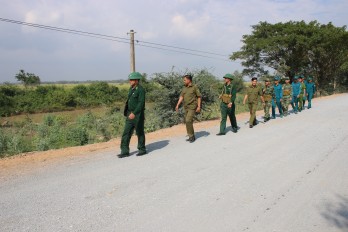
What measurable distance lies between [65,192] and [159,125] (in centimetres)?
1105

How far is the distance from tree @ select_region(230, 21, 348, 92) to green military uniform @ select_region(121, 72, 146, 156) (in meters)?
26.3

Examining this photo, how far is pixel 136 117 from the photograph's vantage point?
26.4 feet

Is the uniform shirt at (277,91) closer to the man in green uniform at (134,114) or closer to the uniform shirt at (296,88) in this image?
the uniform shirt at (296,88)

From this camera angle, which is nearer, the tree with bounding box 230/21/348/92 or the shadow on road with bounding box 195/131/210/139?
the shadow on road with bounding box 195/131/210/139

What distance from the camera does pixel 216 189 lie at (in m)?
5.43

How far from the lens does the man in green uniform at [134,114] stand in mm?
7977

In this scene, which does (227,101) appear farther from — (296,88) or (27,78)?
(27,78)

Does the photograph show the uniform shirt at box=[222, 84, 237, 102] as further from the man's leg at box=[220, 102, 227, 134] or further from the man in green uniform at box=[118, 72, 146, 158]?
the man in green uniform at box=[118, 72, 146, 158]

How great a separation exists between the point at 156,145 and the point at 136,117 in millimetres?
1678

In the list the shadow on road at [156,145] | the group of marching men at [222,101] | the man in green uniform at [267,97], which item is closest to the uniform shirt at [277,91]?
the group of marching men at [222,101]

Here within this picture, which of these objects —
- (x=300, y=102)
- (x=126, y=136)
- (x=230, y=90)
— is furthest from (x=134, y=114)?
(x=300, y=102)

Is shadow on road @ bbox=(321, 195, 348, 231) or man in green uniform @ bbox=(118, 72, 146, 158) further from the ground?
man in green uniform @ bbox=(118, 72, 146, 158)

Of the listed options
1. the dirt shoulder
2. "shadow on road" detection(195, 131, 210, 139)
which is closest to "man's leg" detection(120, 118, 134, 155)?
the dirt shoulder

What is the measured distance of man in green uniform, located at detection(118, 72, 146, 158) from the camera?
7.98m
